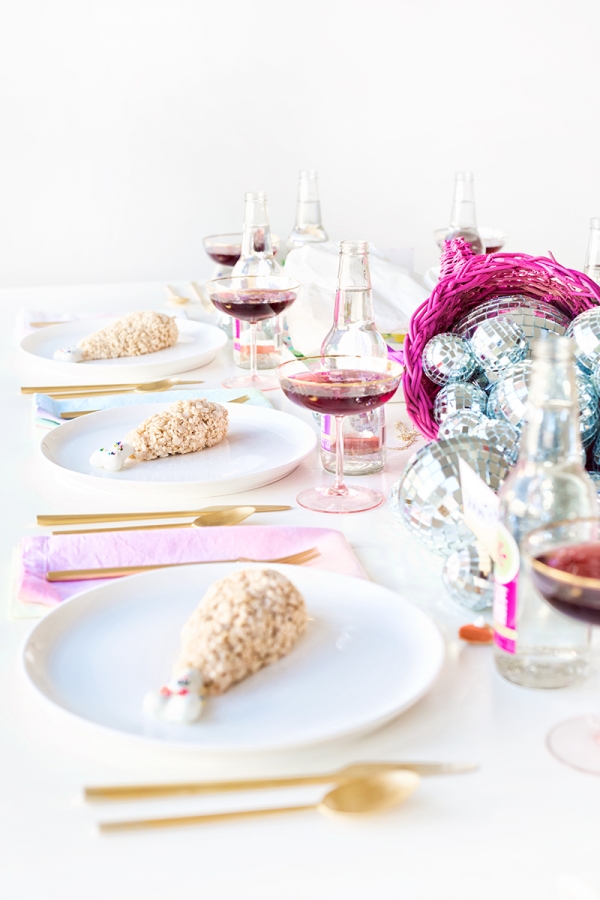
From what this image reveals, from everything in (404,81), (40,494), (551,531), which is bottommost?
(40,494)

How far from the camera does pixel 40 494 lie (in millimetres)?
1129

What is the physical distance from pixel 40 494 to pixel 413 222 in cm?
254

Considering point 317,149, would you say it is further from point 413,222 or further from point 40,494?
point 40,494

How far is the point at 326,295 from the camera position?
1665 millimetres

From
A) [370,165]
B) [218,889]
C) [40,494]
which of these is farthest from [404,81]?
[218,889]

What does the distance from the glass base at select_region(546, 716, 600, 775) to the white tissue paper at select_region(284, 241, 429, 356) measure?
39.1 inches

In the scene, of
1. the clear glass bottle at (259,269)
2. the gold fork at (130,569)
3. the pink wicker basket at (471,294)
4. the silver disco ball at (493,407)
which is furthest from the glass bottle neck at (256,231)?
the gold fork at (130,569)

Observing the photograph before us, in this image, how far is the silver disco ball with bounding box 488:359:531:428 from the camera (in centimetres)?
103

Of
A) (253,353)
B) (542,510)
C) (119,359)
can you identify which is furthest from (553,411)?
(119,359)

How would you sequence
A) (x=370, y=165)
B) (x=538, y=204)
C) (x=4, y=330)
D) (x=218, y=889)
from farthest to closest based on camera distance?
(x=538, y=204), (x=370, y=165), (x=4, y=330), (x=218, y=889)

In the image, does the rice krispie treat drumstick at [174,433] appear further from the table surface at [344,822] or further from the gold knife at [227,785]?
the gold knife at [227,785]

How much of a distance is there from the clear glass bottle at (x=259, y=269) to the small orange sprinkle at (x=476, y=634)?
989 mm

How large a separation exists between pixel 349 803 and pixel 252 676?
0.14 metres

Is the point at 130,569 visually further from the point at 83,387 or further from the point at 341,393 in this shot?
the point at 83,387
